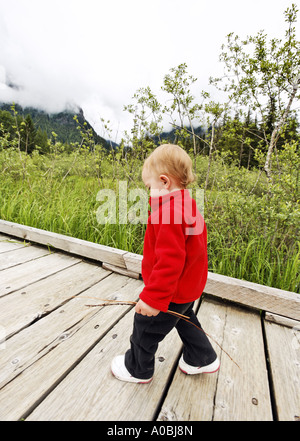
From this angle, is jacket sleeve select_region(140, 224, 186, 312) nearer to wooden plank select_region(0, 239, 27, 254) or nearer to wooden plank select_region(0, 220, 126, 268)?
wooden plank select_region(0, 220, 126, 268)

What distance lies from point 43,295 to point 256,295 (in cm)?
164

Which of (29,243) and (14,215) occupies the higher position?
(14,215)

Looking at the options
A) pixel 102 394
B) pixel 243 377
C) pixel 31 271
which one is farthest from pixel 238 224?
pixel 31 271

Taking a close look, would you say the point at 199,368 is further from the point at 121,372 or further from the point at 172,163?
the point at 172,163

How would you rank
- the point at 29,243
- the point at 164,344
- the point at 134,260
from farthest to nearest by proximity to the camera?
the point at 29,243 < the point at 134,260 < the point at 164,344

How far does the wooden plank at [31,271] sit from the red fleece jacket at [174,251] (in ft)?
4.74

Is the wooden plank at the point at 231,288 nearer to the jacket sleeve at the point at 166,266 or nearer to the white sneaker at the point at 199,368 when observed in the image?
the white sneaker at the point at 199,368

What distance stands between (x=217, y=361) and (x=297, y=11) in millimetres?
3130

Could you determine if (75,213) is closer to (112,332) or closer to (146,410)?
(112,332)

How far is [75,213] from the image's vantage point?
2.94m

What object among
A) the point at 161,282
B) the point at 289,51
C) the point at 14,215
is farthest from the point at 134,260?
the point at 289,51

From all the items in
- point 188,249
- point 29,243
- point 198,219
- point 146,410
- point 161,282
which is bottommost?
point 146,410

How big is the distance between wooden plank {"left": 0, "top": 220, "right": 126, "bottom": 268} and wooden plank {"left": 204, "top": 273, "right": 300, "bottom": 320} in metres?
0.90

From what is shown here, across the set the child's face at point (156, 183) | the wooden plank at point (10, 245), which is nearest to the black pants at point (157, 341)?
the child's face at point (156, 183)
